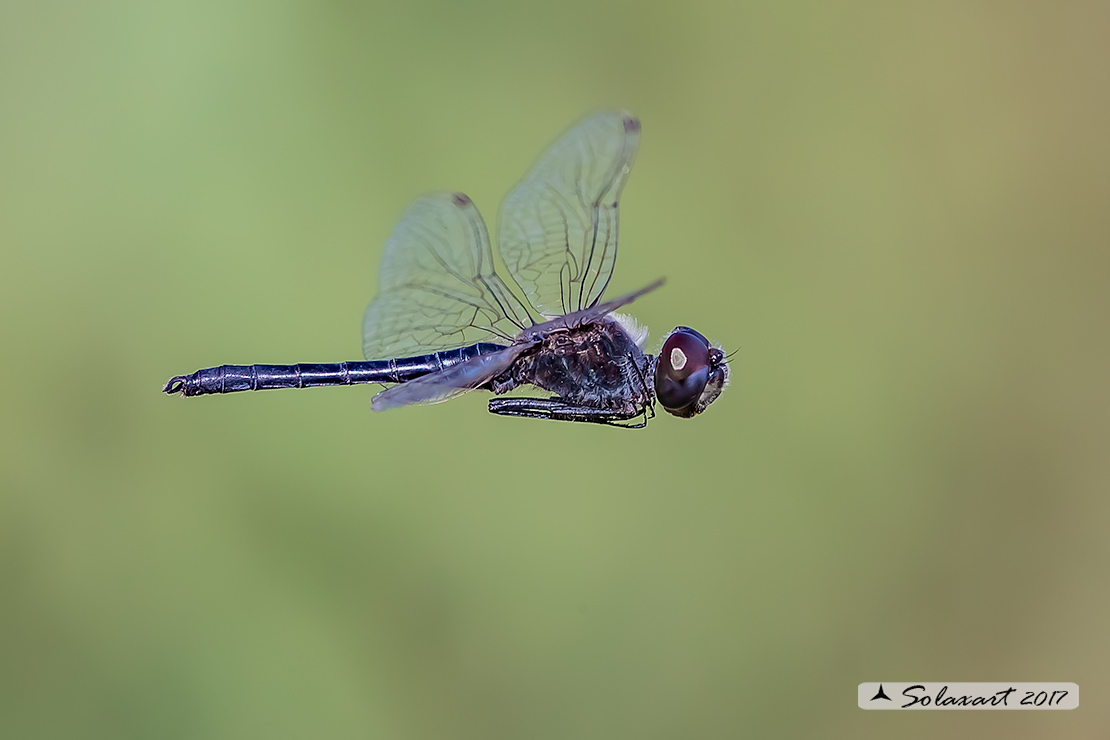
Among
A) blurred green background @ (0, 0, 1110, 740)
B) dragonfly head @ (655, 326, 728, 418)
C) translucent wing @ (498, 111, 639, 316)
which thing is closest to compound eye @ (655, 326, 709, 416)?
dragonfly head @ (655, 326, 728, 418)

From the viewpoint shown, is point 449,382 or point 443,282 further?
point 443,282

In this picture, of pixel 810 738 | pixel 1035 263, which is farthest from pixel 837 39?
pixel 810 738

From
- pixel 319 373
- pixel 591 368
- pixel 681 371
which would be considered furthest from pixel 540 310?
pixel 319 373

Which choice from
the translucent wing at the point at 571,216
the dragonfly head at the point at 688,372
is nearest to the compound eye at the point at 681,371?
the dragonfly head at the point at 688,372

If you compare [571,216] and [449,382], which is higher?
[571,216]

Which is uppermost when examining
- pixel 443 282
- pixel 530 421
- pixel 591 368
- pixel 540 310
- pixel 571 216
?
pixel 571 216

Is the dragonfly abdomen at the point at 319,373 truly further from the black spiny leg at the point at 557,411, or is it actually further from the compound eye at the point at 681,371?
the compound eye at the point at 681,371

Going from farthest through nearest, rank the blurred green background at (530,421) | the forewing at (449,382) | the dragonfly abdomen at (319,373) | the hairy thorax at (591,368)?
the blurred green background at (530,421)
the hairy thorax at (591,368)
the dragonfly abdomen at (319,373)
the forewing at (449,382)

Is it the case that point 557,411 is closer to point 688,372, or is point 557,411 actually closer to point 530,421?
point 688,372
